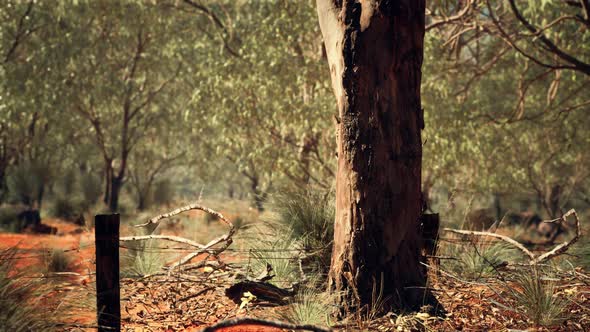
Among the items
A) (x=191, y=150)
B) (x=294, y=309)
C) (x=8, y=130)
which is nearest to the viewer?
(x=294, y=309)

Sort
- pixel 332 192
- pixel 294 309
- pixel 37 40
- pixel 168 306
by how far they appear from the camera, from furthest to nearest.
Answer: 1. pixel 37 40
2. pixel 332 192
3. pixel 168 306
4. pixel 294 309

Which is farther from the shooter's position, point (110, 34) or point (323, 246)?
point (110, 34)

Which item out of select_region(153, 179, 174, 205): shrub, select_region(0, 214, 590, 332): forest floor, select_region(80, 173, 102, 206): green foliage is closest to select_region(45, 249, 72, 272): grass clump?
select_region(0, 214, 590, 332): forest floor

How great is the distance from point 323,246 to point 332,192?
125 cm

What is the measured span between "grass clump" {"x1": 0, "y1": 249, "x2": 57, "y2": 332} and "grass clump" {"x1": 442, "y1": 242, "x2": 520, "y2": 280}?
13.0 ft

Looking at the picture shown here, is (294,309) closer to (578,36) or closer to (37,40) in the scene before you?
(578,36)

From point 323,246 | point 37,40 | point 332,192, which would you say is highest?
point 37,40

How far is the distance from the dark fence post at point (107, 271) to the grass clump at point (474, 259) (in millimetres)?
3405

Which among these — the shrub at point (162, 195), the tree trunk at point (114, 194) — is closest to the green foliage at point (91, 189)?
the tree trunk at point (114, 194)

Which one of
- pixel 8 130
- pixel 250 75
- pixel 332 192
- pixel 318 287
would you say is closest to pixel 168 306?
pixel 318 287

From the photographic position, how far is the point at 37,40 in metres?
18.0

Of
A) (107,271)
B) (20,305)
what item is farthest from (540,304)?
(20,305)

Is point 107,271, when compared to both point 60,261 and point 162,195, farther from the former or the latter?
point 162,195

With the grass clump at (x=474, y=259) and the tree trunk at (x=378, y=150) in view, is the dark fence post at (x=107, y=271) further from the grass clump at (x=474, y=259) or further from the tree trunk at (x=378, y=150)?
the grass clump at (x=474, y=259)
